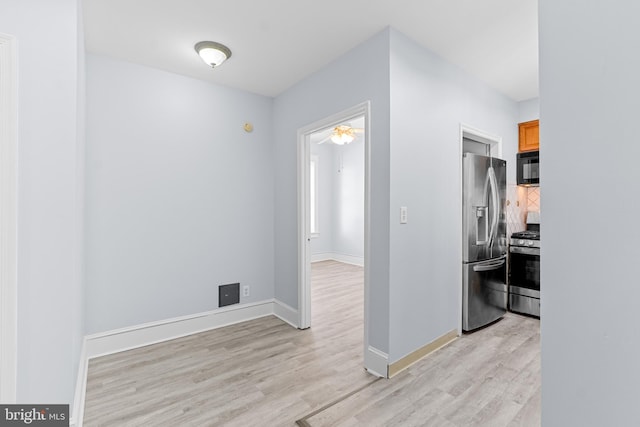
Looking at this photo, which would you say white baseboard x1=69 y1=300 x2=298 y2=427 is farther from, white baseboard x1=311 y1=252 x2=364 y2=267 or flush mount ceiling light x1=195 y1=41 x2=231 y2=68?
white baseboard x1=311 y1=252 x2=364 y2=267

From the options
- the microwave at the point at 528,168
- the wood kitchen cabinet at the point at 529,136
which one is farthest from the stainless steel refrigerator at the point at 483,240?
the wood kitchen cabinet at the point at 529,136

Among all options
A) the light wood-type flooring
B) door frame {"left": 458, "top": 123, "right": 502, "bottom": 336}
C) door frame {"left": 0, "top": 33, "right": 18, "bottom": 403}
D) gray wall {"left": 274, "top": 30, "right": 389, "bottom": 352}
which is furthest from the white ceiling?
the light wood-type flooring

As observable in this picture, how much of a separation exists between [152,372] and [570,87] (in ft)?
9.80

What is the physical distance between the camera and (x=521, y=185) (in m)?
3.95

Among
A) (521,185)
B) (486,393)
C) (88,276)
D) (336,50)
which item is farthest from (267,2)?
(521,185)

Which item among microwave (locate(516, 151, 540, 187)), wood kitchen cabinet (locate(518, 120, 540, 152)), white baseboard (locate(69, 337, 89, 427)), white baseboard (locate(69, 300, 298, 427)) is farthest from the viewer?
wood kitchen cabinet (locate(518, 120, 540, 152))

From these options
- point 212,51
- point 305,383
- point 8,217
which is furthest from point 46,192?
point 305,383

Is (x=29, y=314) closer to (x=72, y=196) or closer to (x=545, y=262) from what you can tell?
(x=72, y=196)

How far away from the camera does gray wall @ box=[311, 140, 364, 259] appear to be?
21.9ft

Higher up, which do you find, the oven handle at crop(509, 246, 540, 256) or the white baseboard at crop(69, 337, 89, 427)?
the oven handle at crop(509, 246, 540, 256)

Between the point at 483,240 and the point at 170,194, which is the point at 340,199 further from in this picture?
the point at 170,194

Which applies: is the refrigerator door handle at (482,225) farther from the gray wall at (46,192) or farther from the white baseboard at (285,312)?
the gray wall at (46,192)

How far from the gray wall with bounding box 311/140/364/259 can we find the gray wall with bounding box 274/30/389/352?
132 inches

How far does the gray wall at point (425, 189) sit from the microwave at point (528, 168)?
3.51ft
